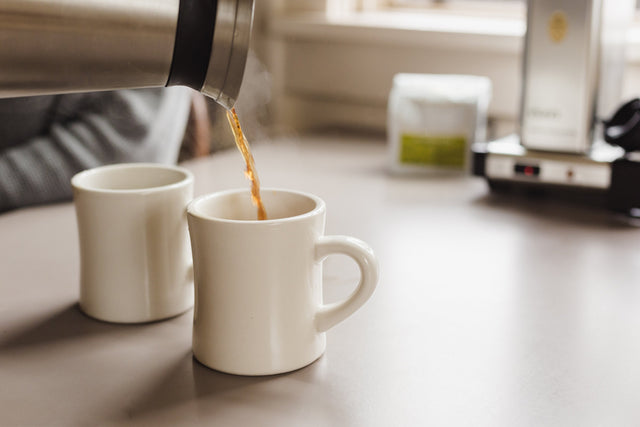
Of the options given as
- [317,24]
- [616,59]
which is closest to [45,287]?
[616,59]

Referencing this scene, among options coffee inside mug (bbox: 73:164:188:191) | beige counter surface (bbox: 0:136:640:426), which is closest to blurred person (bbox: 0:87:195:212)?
beige counter surface (bbox: 0:136:640:426)

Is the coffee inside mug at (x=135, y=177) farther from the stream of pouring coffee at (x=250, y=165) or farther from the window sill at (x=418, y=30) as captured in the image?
the window sill at (x=418, y=30)

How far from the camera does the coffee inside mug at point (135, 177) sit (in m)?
0.65

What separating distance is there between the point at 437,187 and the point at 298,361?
584mm

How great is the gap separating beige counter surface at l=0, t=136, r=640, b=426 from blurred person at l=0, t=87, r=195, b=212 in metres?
0.04

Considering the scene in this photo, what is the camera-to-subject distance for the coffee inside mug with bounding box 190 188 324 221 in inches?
22.6

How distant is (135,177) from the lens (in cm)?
66

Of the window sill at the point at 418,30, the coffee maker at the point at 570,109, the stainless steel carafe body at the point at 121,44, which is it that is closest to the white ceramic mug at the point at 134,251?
the stainless steel carafe body at the point at 121,44

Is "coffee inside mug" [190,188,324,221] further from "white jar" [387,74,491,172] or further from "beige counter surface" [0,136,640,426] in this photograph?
"white jar" [387,74,491,172]

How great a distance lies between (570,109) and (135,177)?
568 mm

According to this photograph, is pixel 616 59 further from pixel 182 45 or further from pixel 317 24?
pixel 182 45

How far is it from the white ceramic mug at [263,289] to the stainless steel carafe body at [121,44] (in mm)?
94

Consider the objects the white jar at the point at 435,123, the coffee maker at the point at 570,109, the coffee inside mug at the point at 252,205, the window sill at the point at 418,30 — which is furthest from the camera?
the window sill at the point at 418,30

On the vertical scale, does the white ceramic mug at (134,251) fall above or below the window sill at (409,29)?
below
